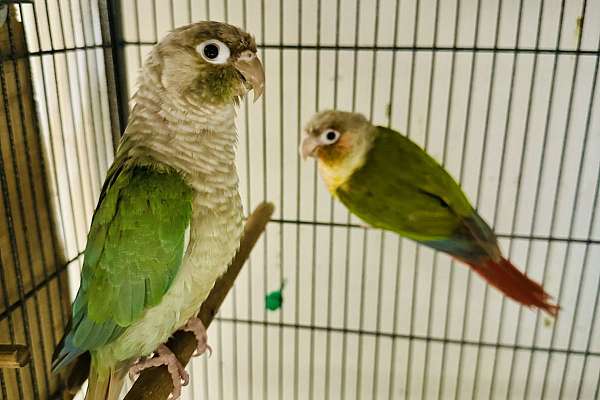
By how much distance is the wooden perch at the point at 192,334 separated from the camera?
0.74 meters

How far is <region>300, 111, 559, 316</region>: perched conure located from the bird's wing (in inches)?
16.8

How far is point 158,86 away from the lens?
0.74 m

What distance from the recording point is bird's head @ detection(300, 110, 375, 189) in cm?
107

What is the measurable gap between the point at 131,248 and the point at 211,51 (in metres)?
0.30

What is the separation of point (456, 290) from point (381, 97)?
1.85 feet

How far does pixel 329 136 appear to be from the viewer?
1078 millimetres

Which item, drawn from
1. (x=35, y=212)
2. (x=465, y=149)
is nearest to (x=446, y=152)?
(x=465, y=149)

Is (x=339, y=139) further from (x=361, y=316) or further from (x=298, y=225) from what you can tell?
(x=361, y=316)

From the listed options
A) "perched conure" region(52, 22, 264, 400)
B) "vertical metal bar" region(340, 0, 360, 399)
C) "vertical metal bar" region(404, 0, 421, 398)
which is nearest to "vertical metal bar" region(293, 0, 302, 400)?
"vertical metal bar" region(340, 0, 360, 399)

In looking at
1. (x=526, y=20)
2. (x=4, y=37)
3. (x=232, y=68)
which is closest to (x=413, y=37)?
(x=526, y=20)

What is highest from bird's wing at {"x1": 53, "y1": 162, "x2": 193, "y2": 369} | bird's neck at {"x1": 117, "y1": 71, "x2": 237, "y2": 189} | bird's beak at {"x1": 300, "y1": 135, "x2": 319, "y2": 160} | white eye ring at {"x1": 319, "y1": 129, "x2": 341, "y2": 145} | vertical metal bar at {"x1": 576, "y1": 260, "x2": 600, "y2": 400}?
bird's neck at {"x1": 117, "y1": 71, "x2": 237, "y2": 189}

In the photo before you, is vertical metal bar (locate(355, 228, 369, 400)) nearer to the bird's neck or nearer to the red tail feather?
the red tail feather

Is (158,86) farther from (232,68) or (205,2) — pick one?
(205,2)

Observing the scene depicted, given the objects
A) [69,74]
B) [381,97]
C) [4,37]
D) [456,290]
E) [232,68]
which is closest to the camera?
[232,68]
